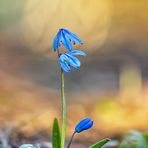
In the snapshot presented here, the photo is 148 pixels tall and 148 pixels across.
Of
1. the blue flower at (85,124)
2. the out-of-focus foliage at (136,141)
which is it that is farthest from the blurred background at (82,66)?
the blue flower at (85,124)

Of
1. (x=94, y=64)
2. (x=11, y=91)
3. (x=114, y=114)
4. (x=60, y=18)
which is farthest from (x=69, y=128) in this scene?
(x=60, y=18)

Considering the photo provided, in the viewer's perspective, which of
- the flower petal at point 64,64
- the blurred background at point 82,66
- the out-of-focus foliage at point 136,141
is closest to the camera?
the flower petal at point 64,64

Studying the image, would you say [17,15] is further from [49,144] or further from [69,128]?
[49,144]

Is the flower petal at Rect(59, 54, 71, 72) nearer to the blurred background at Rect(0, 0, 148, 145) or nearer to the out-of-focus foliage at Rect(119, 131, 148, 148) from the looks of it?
the out-of-focus foliage at Rect(119, 131, 148, 148)

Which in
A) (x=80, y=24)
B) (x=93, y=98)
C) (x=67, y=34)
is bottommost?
(x=67, y=34)

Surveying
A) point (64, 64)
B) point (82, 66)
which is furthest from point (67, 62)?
point (82, 66)

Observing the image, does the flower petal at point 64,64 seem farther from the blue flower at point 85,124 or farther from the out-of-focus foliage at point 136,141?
the out-of-focus foliage at point 136,141

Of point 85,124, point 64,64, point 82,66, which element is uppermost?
point 82,66

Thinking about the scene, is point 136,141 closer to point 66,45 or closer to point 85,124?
point 85,124
